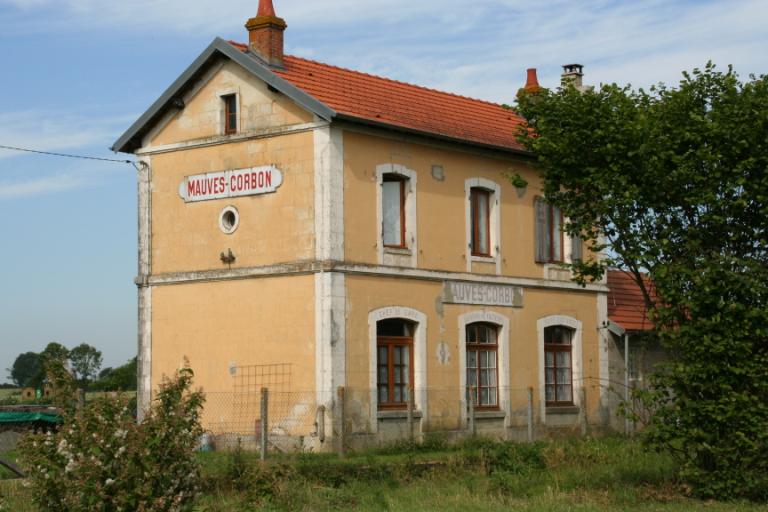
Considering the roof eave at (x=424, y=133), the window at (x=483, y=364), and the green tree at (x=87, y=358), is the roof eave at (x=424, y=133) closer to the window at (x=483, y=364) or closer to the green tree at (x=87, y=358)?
the window at (x=483, y=364)

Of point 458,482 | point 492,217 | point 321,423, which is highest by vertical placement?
point 492,217

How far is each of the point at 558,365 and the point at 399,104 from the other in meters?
6.91

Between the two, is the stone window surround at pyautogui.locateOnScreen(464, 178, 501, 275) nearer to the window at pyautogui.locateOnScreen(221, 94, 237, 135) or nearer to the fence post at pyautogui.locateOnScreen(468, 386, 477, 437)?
the fence post at pyautogui.locateOnScreen(468, 386, 477, 437)

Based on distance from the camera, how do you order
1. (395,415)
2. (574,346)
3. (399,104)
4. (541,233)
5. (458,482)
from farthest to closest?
(574,346) < (541,233) < (399,104) < (395,415) < (458,482)

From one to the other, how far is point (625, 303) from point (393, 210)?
27.2 ft

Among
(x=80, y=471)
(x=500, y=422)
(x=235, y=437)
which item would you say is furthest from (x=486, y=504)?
(x=500, y=422)

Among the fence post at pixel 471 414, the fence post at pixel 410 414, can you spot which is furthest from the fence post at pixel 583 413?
the fence post at pixel 410 414

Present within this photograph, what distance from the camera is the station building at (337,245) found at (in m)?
22.4

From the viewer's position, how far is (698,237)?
612 inches

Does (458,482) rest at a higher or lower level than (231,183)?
lower

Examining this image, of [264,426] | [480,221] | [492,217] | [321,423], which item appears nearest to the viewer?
[264,426]

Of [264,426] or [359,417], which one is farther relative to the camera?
[359,417]

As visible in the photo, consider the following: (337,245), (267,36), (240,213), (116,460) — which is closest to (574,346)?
(337,245)

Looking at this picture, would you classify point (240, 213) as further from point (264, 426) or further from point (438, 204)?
point (264, 426)
